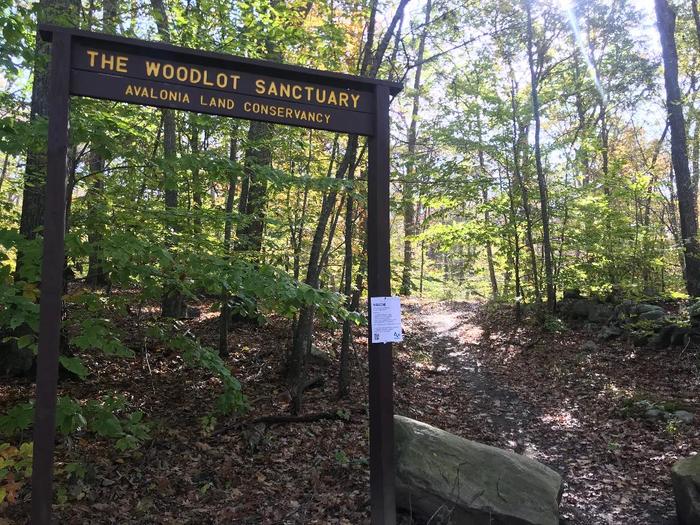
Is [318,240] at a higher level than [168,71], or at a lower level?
lower

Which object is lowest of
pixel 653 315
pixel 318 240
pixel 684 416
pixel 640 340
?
pixel 684 416

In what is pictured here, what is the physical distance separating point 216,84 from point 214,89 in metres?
0.05

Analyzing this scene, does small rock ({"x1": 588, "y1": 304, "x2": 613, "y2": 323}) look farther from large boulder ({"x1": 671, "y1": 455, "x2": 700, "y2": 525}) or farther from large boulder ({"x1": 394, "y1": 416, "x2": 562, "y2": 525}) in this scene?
large boulder ({"x1": 394, "y1": 416, "x2": 562, "y2": 525})

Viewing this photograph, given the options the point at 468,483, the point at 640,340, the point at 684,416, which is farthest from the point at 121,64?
the point at 640,340

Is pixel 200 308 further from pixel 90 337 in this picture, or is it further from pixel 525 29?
pixel 525 29

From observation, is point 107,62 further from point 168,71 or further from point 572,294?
point 572,294

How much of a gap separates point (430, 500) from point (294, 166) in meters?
7.24

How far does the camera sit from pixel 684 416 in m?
7.13

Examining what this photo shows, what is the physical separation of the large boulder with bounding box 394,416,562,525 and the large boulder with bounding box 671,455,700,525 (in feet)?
3.65

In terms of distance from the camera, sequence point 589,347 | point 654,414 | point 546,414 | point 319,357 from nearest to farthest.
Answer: point 654,414 → point 546,414 → point 319,357 → point 589,347

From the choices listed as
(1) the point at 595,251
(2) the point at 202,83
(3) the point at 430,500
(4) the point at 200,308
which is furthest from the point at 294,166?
(1) the point at 595,251

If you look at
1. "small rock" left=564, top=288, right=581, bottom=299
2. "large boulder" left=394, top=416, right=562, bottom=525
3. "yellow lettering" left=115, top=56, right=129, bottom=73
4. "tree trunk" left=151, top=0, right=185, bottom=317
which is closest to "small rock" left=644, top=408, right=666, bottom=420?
"large boulder" left=394, top=416, right=562, bottom=525

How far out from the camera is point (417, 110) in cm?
1581

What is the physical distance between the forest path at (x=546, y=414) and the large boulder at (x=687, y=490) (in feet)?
1.05
